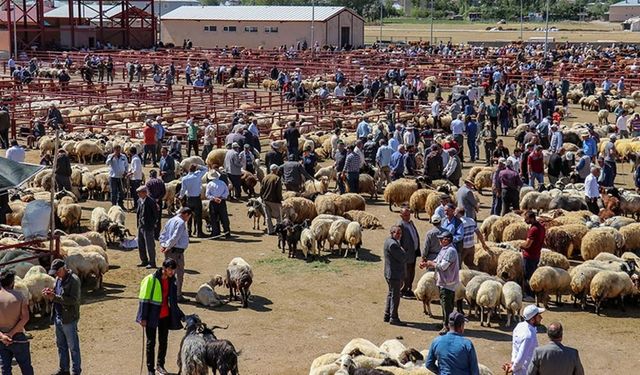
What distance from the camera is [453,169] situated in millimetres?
20281

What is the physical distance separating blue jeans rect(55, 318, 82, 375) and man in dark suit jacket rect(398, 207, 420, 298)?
477 centimetres

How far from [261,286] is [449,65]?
3947 cm

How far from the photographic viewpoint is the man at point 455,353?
26.9 feet

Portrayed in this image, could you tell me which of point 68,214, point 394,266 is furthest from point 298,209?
point 394,266

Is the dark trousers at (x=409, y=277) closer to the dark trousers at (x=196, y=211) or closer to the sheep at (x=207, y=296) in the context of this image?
the sheep at (x=207, y=296)

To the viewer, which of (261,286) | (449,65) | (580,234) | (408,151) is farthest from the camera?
(449,65)

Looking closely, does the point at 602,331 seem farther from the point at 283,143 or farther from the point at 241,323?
the point at 283,143

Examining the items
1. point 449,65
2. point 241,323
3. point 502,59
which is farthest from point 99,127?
point 502,59

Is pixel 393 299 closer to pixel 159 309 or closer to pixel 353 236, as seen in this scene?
pixel 353 236

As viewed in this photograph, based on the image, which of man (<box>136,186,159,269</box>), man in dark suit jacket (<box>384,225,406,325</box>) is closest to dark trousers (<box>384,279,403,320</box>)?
man in dark suit jacket (<box>384,225,406,325</box>)

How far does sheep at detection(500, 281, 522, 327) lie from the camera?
491 inches

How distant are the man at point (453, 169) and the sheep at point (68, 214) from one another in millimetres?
7761

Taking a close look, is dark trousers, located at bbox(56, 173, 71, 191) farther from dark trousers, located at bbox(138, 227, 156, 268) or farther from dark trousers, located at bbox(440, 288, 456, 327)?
dark trousers, located at bbox(440, 288, 456, 327)

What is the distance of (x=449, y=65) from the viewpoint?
171 ft
